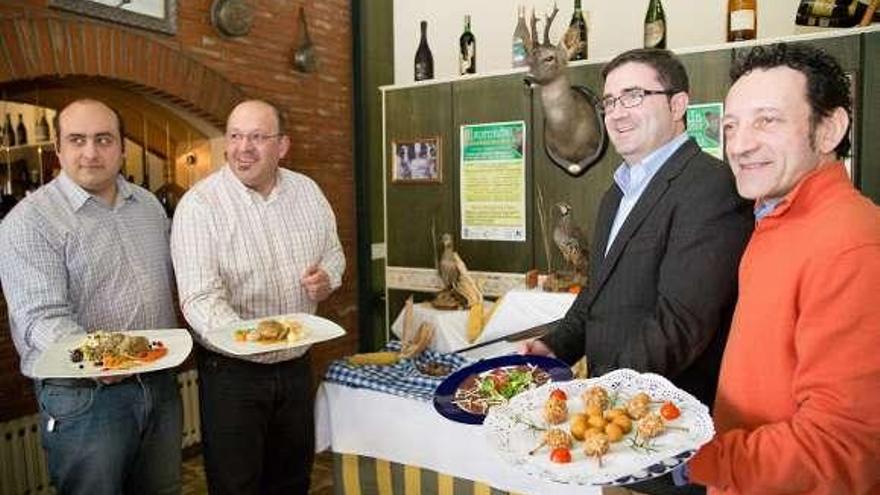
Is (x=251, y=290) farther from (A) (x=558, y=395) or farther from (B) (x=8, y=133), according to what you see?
(B) (x=8, y=133)

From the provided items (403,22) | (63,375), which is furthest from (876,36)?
Answer: (63,375)

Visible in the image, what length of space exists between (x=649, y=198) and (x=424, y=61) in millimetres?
3669

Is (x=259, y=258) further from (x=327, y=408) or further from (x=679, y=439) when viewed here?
(x=679, y=439)

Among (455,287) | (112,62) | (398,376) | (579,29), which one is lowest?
(398,376)

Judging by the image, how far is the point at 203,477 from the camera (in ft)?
12.2

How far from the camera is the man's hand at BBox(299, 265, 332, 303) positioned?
2.48m

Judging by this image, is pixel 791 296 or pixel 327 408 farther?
pixel 327 408

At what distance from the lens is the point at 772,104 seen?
1.10m

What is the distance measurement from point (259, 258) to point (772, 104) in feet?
5.83

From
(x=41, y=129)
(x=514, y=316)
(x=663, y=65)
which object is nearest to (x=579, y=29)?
(x=514, y=316)

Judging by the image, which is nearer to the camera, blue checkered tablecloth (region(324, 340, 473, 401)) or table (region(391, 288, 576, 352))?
blue checkered tablecloth (region(324, 340, 473, 401))

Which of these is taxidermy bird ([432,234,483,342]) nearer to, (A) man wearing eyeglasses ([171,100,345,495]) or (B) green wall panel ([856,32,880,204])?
(A) man wearing eyeglasses ([171,100,345,495])

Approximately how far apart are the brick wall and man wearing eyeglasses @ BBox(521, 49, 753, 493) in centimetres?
266

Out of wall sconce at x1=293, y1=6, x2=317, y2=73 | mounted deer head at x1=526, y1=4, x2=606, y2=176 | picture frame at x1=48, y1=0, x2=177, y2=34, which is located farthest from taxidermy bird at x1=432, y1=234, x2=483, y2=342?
picture frame at x1=48, y1=0, x2=177, y2=34
